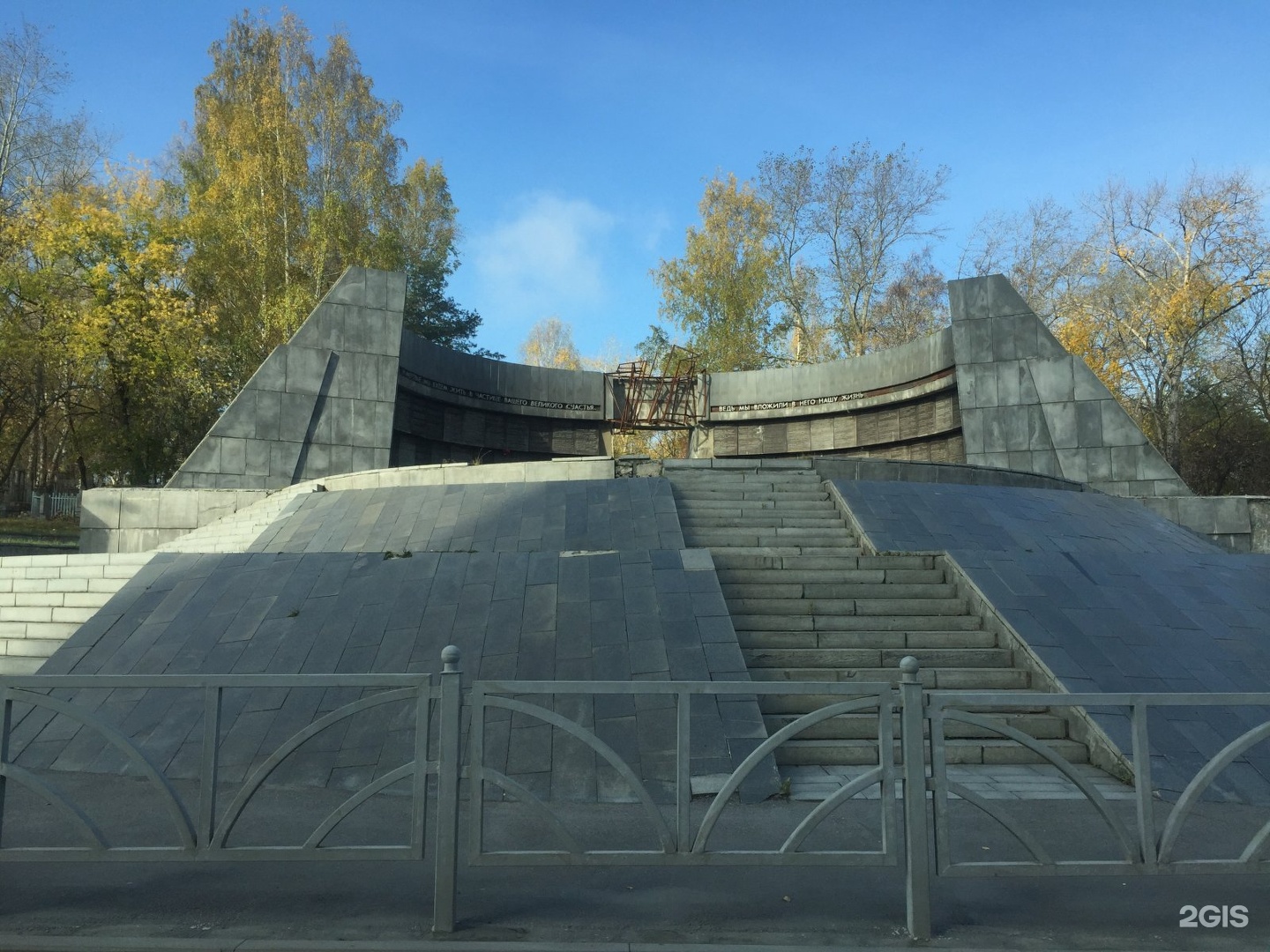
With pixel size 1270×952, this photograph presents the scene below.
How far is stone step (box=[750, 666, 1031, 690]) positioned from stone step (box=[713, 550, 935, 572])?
1.98 metres

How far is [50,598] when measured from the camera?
10.7 m

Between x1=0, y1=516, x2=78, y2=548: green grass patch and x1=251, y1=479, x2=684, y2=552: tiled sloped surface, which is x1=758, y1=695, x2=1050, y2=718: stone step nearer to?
x1=251, y1=479, x2=684, y2=552: tiled sloped surface

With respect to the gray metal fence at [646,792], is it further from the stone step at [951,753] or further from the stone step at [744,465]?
the stone step at [744,465]

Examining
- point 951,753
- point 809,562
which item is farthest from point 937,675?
point 809,562

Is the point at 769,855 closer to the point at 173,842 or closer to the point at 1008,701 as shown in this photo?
the point at 1008,701

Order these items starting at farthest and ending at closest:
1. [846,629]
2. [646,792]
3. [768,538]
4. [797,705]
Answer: [768,538] < [846,629] < [797,705] < [646,792]

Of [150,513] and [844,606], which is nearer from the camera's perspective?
[844,606]

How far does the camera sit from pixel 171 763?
675 centimetres

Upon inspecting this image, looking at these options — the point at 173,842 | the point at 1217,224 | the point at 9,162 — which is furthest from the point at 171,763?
the point at 1217,224

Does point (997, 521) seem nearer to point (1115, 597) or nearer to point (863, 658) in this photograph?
point (1115, 597)

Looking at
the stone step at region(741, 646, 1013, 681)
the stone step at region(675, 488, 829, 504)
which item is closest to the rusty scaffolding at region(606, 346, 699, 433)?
the stone step at region(675, 488, 829, 504)

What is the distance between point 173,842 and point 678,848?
3046 mm

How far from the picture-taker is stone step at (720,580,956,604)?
949 centimetres

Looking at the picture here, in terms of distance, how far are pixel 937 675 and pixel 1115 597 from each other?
2966 mm
